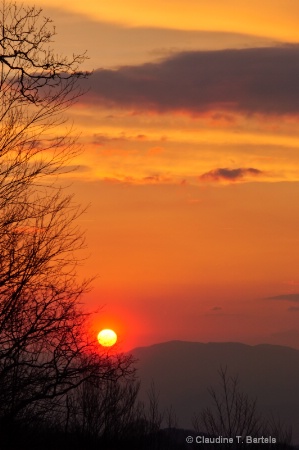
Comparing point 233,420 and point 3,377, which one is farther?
point 233,420

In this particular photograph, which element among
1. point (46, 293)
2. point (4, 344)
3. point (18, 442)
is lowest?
point (18, 442)

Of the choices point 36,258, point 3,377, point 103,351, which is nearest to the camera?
point 3,377

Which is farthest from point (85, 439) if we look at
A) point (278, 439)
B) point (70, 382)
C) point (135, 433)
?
point (70, 382)

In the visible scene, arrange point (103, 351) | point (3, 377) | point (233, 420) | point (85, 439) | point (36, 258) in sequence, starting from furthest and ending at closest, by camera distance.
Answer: point (85, 439) → point (233, 420) → point (103, 351) → point (36, 258) → point (3, 377)

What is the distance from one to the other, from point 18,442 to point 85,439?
10788 millimetres

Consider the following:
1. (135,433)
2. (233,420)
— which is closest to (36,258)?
(233,420)

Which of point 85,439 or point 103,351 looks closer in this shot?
point 103,351

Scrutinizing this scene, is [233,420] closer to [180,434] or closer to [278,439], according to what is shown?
[278,439]

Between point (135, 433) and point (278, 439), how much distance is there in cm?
640

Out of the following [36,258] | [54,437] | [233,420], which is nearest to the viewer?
[36,258]

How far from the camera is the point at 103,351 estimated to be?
19.4 meters

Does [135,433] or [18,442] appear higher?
[135,433]

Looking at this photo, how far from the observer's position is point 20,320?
677 inches

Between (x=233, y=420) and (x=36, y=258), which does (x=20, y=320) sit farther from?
(x=233, y=420)
